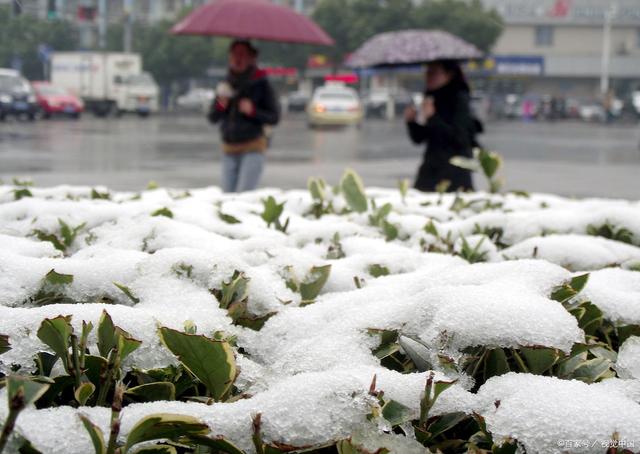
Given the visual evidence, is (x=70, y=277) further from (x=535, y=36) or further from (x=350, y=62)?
(x=535, y=36)

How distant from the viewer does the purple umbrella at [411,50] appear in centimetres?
820

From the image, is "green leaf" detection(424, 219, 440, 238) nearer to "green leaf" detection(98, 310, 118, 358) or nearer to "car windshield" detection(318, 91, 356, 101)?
"green leaf" detection(98, 310, 118, 358)

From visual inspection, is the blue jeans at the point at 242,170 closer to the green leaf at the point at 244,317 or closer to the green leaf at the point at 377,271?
the green leaf at the point at 377,271

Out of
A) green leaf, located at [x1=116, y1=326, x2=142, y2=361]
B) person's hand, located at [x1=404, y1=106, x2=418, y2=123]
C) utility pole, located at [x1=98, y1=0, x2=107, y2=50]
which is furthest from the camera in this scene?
utility pole, located at [x1=98, y1=0, x2=107, y2=50]

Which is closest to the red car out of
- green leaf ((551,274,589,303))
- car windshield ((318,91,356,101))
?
car windshield ((318,91,356,101))

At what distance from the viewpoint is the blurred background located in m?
16.1

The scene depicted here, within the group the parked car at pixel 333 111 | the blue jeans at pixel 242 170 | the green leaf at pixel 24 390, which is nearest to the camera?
the green leaf at pixel 24 390

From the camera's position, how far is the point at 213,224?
7.57 feet

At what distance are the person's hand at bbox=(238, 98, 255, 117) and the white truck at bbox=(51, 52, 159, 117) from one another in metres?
35.8

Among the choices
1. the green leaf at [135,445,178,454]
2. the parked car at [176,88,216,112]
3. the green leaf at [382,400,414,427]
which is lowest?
the parked car at [176,88,216,112]

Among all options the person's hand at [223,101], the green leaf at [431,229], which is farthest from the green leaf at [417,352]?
the person's hand at [223,101]

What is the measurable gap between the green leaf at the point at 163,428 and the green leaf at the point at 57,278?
55 centimetres

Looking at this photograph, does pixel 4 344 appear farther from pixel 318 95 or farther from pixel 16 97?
pixel 318 95

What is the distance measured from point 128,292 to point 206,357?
15.5 inches
